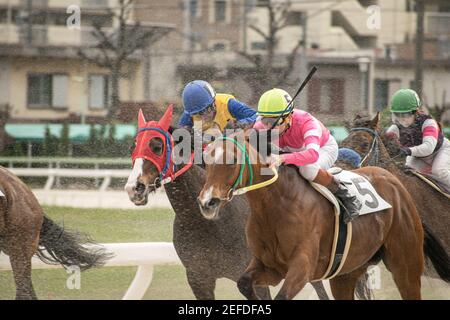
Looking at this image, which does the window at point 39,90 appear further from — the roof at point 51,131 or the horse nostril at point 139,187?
the horse nostril at point 139,187

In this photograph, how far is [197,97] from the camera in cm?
587

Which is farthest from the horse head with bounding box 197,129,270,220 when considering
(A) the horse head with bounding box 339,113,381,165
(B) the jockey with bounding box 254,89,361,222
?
(A) the horse head with bounding box 339,113,381,165

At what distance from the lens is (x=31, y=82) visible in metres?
21.6

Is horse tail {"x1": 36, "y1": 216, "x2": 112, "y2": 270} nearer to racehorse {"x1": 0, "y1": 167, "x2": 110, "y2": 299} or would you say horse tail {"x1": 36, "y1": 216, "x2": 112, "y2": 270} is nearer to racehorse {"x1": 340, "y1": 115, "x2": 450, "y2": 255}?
racehorse {"x1": 0, "y1": 167, "x2": 110, "y2": 299}

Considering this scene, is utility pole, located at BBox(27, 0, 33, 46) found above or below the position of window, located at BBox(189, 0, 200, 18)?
below

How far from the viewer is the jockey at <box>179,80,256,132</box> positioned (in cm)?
588

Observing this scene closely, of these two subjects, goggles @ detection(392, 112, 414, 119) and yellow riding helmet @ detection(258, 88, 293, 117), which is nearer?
yellow riding helmet @ detection(258, 88, 293, 117)

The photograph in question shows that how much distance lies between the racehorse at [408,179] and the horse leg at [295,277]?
2.06 metres

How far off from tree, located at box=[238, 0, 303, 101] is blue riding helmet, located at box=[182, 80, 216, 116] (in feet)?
23.9

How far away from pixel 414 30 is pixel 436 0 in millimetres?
2235

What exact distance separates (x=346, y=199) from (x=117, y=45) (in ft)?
45.2

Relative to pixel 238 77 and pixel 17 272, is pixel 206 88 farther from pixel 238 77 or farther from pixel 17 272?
pixel 238 77

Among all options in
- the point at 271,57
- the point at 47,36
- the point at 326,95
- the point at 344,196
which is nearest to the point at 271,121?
the point at 344,196

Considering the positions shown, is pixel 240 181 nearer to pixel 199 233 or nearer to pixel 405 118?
pixel 199 233
